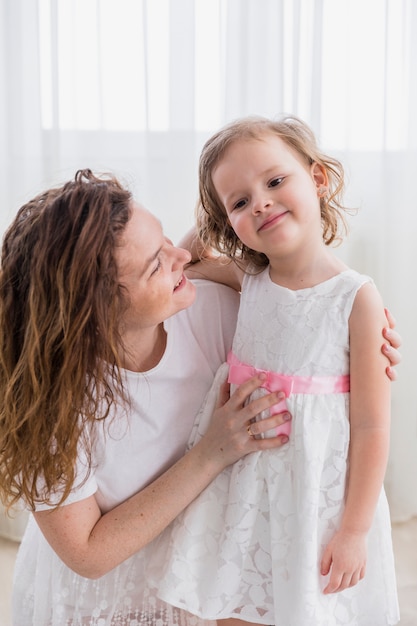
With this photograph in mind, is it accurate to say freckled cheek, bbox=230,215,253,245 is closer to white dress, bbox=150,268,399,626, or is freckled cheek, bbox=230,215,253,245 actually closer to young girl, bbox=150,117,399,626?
young girl, bbox=150,117,399,626

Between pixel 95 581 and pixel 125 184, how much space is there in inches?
29.9

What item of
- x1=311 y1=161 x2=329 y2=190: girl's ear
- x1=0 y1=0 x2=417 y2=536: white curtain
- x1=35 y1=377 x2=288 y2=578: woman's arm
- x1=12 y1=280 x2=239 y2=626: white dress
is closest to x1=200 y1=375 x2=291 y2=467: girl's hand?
x1=35 y1=377 x2=288 y2=578: woman's arm

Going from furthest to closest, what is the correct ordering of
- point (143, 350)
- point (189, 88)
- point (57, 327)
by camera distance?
1. point (189, 88)
2. point (143, 350)
3. point (57, 327)

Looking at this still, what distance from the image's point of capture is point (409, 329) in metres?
2.64

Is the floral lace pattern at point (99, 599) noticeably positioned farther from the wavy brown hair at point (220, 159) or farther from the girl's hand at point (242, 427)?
the wavy brown hair at point (220, 159)

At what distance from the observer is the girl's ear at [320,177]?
1402mm

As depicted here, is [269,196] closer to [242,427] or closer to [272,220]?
[272,220]

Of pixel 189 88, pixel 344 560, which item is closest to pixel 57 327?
pixel 344 560

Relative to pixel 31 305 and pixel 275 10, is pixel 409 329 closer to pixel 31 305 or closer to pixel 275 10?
pixel 275 10

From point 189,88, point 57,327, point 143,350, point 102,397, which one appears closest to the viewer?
point 57,327

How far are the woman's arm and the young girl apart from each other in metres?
0.03

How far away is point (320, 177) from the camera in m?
1.41

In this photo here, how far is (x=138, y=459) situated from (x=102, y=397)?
6.5 inches

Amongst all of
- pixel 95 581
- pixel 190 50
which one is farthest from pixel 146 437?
pixel 190 50
